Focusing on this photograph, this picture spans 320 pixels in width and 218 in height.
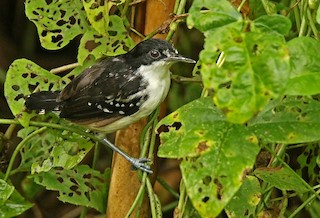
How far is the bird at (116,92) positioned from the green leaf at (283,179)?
1.33 feet

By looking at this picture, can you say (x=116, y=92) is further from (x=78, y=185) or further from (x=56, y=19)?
(x=78, y=185)

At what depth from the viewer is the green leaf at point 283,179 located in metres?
1.94

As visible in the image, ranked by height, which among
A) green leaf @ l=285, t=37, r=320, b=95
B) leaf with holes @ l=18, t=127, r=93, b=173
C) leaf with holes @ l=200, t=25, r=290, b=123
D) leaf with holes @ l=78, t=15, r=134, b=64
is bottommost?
leaf with holes @ l=18, t=127, r=93, b=173

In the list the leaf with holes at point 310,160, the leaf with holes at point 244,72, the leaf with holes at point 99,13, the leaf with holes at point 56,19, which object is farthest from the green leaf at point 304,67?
the leaf with holes at point 56,19

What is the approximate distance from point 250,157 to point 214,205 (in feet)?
0.38

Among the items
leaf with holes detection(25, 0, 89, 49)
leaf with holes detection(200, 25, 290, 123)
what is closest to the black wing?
leaf with holes detection(25, 0, 89, 49)

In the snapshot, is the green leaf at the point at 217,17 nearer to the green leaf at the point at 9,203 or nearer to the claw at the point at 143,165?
the claw at the point at 143,165

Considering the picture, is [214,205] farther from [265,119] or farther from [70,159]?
[70,159]

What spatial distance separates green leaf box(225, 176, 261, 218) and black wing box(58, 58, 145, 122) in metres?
0.49

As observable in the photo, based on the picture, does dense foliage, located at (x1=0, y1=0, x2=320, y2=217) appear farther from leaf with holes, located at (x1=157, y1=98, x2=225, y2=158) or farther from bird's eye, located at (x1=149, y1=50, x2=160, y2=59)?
bird's eye, located at (x1=149, y1=50, x2=160, y2=59)

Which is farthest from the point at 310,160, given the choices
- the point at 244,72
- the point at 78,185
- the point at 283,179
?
the point at 244,72

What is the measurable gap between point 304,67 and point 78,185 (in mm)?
1194

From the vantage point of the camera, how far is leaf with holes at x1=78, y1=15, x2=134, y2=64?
2.30m

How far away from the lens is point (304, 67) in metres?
1.51
